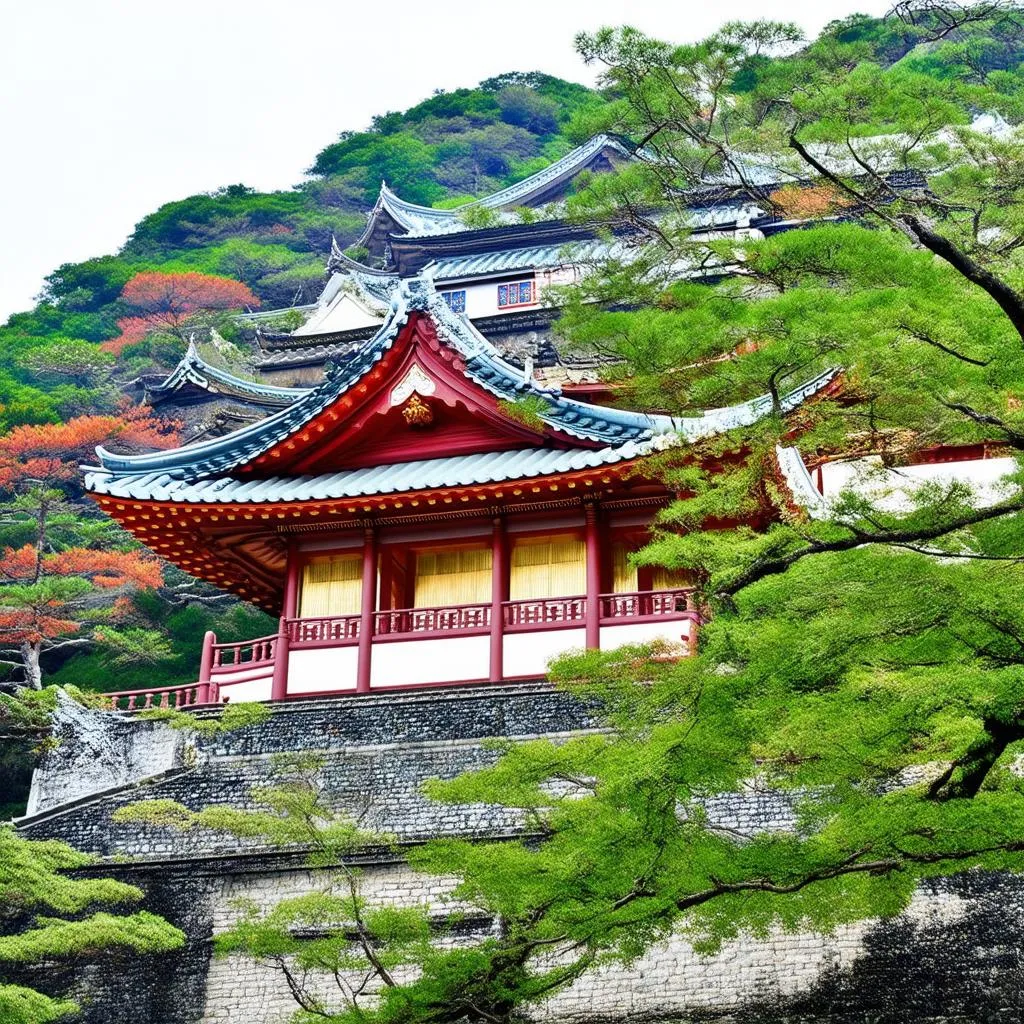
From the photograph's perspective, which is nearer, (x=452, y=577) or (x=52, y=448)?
(x=452, y=577)

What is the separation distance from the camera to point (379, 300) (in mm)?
41281

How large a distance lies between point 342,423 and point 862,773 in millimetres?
11239

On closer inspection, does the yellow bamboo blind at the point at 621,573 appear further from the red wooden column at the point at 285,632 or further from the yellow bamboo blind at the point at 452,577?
the red wooden column at the point at 285,632

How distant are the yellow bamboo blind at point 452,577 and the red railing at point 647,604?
190 cm

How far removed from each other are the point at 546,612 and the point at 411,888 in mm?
4315

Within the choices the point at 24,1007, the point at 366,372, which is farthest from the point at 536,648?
the point at 24,1007

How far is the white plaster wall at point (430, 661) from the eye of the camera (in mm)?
18625

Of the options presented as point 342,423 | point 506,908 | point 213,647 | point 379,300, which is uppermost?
point 379,300

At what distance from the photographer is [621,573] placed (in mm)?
19625

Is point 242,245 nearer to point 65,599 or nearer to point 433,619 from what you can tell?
point 65,599

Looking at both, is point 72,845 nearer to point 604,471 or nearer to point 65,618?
point 604,471

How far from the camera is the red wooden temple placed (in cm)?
1859

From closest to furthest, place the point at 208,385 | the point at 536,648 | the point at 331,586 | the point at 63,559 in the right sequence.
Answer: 1. the point at 536,648
2. the point at 331,586
3. the point at 63,559
4. the point at 208,385

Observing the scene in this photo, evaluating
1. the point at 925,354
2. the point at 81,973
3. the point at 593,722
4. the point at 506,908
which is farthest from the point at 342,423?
the point at 925,354
